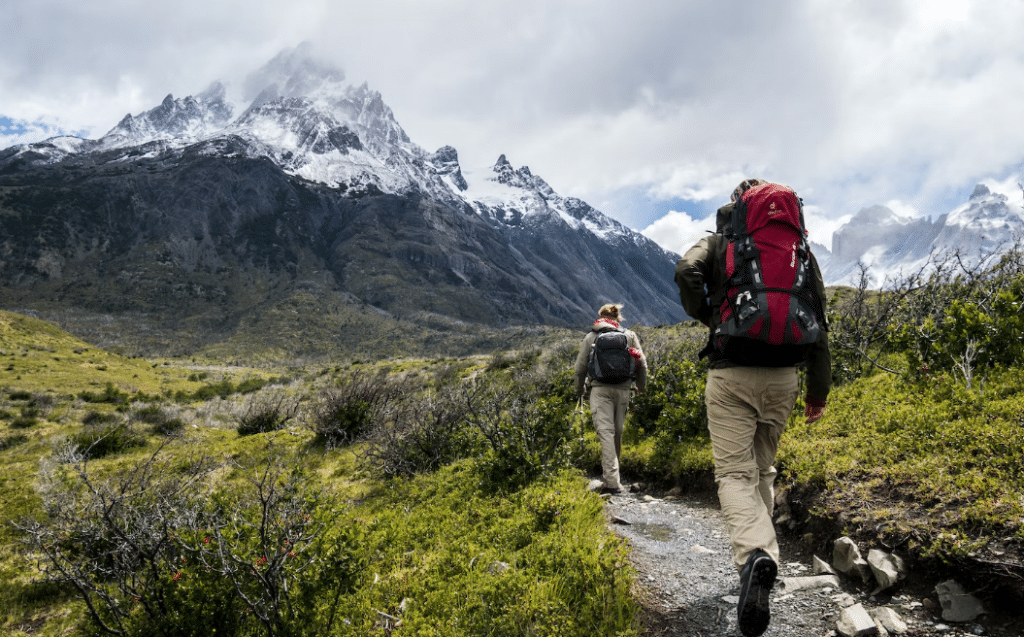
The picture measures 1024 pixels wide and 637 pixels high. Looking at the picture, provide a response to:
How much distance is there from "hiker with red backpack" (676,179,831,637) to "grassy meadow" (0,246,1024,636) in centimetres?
102

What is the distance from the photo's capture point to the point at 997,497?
3.36m

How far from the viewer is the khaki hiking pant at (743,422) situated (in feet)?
10.5

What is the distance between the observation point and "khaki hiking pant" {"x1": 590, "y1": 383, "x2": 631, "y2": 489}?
6.37 meters

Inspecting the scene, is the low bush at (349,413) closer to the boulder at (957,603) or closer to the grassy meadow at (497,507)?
the grassy meadow at (497,507)

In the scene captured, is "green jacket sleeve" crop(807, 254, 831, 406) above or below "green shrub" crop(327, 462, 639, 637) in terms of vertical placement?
above

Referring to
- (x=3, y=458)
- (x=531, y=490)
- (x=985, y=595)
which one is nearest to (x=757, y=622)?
(x=985, y=595)

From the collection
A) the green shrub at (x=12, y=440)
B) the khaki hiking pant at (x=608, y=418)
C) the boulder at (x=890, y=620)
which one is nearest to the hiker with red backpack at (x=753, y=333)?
the boulder at (x=890, y=620)

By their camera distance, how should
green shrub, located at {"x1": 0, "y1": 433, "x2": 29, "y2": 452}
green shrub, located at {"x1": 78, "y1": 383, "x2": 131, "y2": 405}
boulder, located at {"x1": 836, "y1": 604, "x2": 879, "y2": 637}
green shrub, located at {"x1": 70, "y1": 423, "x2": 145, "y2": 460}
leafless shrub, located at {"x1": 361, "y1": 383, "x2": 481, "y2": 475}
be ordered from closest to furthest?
boulder, located at {"x1": 836, "y1": 604, "x2": 879, "y2": 637}
leafless shrub, located at {"x1": 361, "y1": 383, "x2": 481, "y2": 475}
green shrub, located at {"x1": 70, "y1": 423, "x2": 145, "y2": 460}
green shrub, located at {"x1": 0, "y1": 433, "x2": 29, "y2": 452}
green shrub, located at {"x1": 78, "y1": 383, "x2": 131, "y2": 405}

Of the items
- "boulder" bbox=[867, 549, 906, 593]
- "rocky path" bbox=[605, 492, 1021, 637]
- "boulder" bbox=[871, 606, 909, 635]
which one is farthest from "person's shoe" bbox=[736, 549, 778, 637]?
"boulder" bbox=[867, 549, 906, 593]

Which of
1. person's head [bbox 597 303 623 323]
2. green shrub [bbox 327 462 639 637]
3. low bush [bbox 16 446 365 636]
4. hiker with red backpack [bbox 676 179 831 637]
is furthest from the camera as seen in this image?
person's head [bbox 597 303 623 323]

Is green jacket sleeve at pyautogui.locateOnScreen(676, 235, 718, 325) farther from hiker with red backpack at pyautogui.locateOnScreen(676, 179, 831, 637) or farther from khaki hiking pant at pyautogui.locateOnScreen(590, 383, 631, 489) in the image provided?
khaki hiking pant at pyautogui.locateOnScreen(590, 383, 631, 489)

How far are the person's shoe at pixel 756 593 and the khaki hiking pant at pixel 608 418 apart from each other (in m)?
3.46

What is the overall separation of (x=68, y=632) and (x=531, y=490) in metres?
4.47

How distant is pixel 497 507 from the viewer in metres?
5.61
